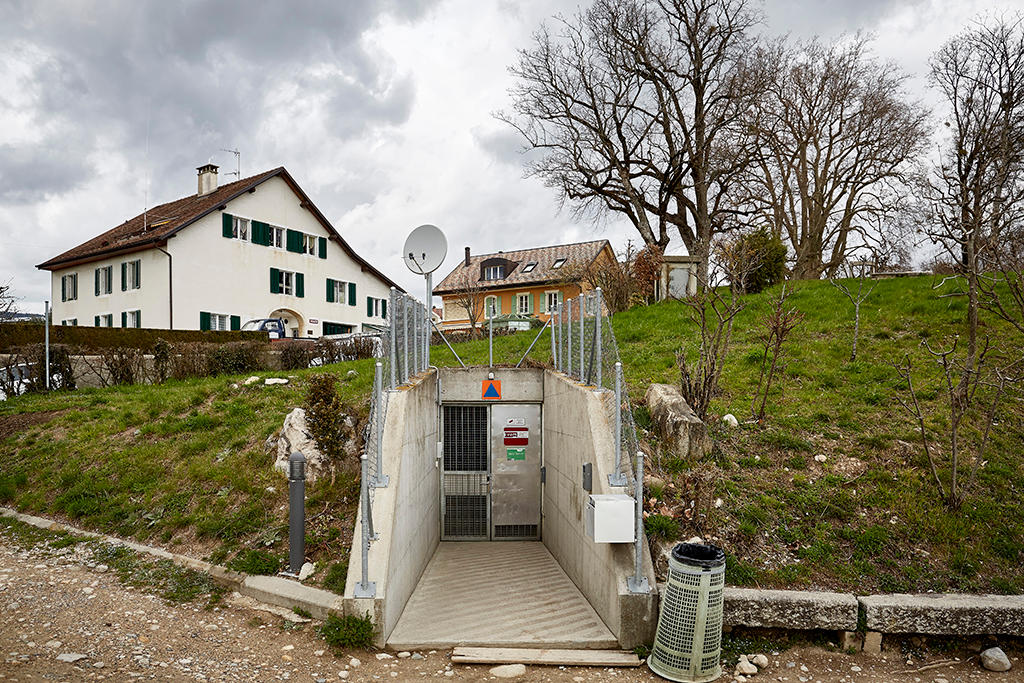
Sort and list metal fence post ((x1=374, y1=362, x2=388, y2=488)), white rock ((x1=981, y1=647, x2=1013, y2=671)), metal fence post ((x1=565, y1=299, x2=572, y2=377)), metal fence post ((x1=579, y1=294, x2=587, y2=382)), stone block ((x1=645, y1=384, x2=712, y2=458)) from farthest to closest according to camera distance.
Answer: metal fence post ((x1=565, y1=299, x2=572, y2=377)) < metal fence post ((x1=579, y1=294, x2=587, y2=382)) < stone block ((x1=645, y1=384, x2=712, y2=458)) < metal fence post ((x1=374, y1=362, x2=388, y2=488)) < white rock ((x1=981, y1=647, x2=1013, y2=671))

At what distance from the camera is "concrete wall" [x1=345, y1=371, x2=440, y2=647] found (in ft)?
19.6

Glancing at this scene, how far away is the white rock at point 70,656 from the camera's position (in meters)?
5.03

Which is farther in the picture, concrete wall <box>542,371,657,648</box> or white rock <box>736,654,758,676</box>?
concrete wall <box>542,371,657,648</box>

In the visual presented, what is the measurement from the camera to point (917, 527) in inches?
266

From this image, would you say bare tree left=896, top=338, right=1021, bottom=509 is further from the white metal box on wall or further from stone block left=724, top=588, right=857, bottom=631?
the white metal box on wall

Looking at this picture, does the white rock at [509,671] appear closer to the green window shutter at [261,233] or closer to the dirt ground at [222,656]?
the dirt ground at [222,656]

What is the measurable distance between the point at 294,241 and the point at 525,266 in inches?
684

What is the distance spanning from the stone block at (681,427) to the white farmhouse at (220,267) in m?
20.3

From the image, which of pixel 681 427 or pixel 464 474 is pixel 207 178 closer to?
pixel 464 474

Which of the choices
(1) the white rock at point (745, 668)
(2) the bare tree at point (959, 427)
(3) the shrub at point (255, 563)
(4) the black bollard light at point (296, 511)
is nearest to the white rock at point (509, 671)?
(1) the white rock at point (745, 668)

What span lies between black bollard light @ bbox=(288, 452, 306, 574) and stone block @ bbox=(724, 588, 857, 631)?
14.0 ft

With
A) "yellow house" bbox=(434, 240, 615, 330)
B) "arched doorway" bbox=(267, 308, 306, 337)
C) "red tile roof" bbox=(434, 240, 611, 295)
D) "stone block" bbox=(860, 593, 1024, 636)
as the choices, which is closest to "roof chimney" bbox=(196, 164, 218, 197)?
"arched doorway" bbox=(267, 308, 306, 337)

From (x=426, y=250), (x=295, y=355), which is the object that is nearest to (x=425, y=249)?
(x=426, y=250)

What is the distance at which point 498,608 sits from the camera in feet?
23.7
